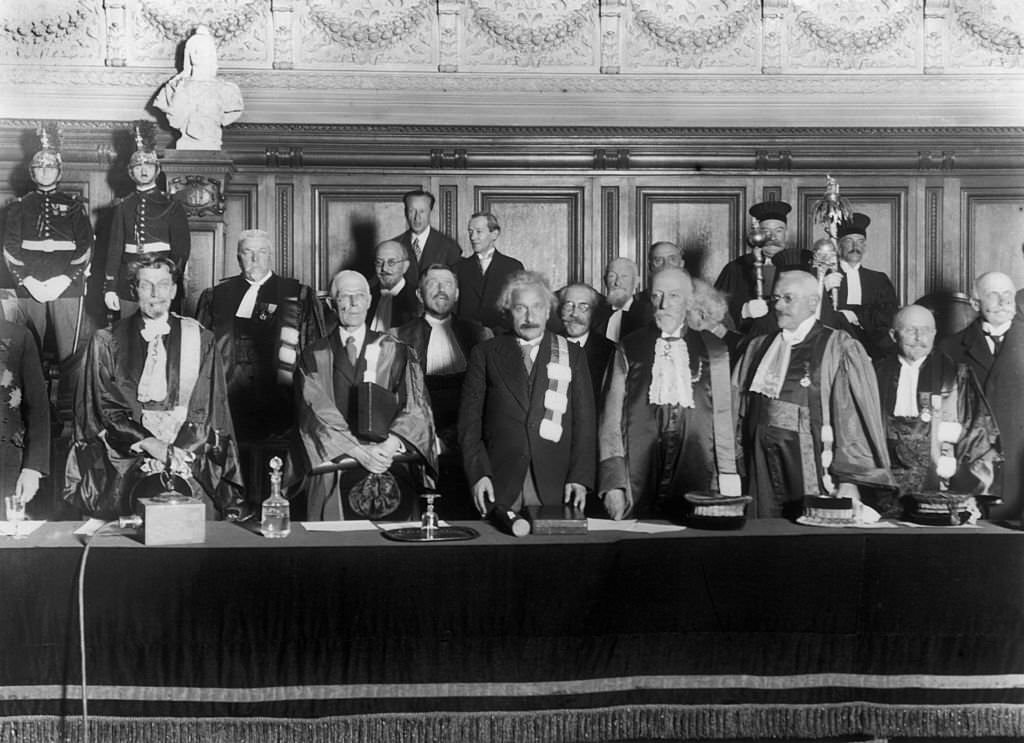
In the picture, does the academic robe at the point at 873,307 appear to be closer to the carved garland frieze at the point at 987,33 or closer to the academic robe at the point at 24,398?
the carved garland frieze at the point at 987,33

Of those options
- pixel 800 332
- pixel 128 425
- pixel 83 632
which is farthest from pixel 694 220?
pixel 83 632

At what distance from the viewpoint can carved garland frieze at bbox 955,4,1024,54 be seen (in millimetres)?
8148

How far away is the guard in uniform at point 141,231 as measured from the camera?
7.02m

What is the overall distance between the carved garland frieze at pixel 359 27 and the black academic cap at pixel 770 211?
8.96ft

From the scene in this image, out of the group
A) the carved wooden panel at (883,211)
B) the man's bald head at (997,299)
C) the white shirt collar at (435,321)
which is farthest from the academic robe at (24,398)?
the carved wooden panel at (883,211)

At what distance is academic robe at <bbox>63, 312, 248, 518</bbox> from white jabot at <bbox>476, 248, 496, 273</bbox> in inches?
85.1

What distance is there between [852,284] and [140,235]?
171 inches

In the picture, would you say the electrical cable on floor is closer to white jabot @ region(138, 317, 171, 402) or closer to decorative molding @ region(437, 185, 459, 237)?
white jabot @ region(138, 317, 171, 402)

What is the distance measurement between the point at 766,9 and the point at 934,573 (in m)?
5.49

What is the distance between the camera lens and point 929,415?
502cm

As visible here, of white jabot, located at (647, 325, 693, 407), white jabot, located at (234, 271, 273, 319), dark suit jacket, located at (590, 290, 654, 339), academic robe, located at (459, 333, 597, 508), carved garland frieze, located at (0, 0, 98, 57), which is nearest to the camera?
academic robe, located at (459, 333, 597, 508)

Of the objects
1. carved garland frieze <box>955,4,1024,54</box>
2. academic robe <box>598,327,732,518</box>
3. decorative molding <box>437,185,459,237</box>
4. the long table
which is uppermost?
carved garland frieze <box>955,4,1024,54</box>

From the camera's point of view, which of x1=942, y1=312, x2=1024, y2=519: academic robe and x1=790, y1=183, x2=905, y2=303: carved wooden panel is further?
x1=790, y1=183, x2=905, y2=303: carved wooden panel

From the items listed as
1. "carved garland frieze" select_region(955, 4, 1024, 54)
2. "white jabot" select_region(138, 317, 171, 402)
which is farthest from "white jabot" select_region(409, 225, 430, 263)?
"carved garland frieze" select_region(955, 4, 1024, 54)
